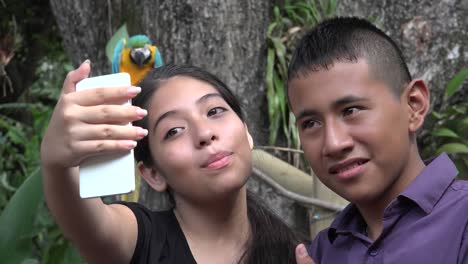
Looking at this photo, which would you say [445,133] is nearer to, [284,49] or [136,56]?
[284,49]

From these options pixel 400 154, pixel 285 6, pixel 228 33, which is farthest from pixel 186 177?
pixel 285 6

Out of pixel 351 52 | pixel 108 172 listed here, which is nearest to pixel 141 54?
pixel 351 52

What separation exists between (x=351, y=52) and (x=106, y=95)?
382 mm

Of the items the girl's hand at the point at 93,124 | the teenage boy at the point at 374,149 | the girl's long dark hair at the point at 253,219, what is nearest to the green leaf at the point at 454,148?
the girl's long dark hair at the point at 253,219

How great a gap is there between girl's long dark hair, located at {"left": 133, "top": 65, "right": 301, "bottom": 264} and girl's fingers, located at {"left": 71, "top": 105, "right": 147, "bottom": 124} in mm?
294

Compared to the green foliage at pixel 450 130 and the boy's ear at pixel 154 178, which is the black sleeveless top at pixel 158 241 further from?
the green foliage at pixel 450 130

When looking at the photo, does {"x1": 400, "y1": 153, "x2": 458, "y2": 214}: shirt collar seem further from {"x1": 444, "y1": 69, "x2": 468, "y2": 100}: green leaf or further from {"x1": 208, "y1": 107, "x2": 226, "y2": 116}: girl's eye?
{"x1": 444, "y1": 69, "x2": 468, "y2": 100}: green leaf

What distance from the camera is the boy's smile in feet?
2.87

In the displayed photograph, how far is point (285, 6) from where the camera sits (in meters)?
2.44

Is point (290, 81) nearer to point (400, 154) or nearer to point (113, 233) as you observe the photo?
point (400, 154)

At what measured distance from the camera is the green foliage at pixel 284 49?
2.10 meters

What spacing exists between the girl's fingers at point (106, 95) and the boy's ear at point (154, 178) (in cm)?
31

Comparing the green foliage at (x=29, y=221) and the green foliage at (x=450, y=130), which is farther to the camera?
the green foliage at (x=450, y=130)

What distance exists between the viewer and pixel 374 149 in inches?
34.4
